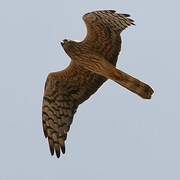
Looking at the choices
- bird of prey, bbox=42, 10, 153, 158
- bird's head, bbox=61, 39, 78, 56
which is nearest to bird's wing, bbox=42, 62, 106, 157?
bird of prey, bbox=42, 10, 153, 158

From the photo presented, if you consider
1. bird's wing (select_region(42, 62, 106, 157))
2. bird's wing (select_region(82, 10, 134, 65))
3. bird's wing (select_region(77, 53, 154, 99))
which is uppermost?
bird's wing (select_region(82, 10, 134, 65))

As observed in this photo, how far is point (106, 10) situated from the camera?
1319cm

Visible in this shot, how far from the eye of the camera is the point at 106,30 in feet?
43.2

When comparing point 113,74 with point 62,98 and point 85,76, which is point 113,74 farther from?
point 62,98

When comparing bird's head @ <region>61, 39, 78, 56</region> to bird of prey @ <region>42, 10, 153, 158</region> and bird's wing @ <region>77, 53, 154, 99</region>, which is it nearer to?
bird of prey @ <region>42, 10, 153, 158</region>

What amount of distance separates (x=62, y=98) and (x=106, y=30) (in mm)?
1909

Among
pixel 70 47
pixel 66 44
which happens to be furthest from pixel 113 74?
pixel 66 44

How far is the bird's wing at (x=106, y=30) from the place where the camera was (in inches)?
515

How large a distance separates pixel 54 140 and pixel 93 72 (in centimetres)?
174

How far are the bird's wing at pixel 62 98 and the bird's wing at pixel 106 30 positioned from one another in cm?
66

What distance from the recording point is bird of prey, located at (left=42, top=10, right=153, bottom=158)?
41.5ft

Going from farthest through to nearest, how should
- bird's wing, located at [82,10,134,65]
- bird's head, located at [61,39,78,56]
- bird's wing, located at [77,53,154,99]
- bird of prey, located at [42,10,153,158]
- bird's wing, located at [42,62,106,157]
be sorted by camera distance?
bird's wing, located at [42,62,106,157] < bird's wing, located at [82,10,134,65] < bird's head, located at [61,39,78,56] < bird of prey, located at [42,10,153,158] < bird's wing, located at [77,53,154,99]

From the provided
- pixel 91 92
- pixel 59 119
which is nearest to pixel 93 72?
pixel 91 92

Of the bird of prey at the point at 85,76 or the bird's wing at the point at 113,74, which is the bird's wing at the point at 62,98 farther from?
the bird's wing at the point at 113,74
